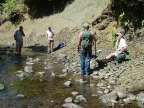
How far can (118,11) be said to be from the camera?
26594mm

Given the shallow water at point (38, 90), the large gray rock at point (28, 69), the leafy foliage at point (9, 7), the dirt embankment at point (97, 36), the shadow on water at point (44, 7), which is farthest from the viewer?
the leafy foliage at point (9, 7)

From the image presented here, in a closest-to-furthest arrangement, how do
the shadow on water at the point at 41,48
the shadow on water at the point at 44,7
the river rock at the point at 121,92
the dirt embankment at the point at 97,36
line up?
1. the river rock at the point at 121,92
2. the dirt embankment at the point at 97,36
3. the shadow on water at the point at 41,48
4. the shadow on water at the point at 44,7

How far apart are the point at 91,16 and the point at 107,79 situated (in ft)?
43.9

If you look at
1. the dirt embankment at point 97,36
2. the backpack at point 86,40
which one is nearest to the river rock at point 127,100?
the dirt embankment at point 97,36

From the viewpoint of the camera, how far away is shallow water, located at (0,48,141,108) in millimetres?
14594

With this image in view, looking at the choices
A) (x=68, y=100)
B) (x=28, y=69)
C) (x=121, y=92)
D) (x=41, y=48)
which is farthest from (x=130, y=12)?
(x=68, y=100)

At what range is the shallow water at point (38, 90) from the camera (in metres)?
14.6

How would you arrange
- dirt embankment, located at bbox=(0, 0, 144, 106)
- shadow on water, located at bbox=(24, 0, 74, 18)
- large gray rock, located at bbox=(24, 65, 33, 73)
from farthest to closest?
shadow on water, located at bbox=(24, 0, 74, 18), large gray rock, located at bbox=(24, 65, 33, 73), dirt embankment, located at bbox=(0, 0, 144, 106)

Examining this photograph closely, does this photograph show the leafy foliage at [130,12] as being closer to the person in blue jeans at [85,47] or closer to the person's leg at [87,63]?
the person in blue jeans at [85,47]

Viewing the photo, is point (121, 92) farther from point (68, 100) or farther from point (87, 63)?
point (87, 63)

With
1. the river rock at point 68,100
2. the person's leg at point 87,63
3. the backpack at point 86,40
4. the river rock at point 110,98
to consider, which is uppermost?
the backpack at point 86,40

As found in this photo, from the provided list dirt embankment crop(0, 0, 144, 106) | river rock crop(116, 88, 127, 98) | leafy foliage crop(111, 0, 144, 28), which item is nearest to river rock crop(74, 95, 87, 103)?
river rock crop(116, 88, 127, 98)

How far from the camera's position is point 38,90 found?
1675cm

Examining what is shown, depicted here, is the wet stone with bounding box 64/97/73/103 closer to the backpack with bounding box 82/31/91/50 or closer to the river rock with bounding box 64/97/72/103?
the river rock with bounding box 64/97/72/103
